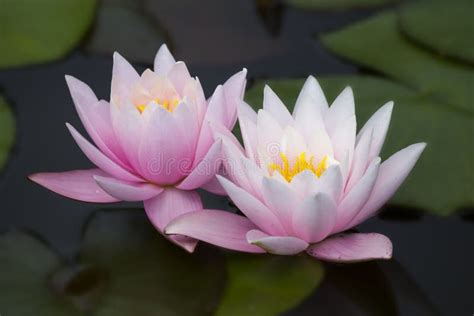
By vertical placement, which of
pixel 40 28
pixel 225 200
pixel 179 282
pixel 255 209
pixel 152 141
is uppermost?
pixel 40 28

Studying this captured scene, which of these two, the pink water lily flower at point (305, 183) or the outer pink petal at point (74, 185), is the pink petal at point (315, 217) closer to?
the pink water lily flower at point (305, 183)

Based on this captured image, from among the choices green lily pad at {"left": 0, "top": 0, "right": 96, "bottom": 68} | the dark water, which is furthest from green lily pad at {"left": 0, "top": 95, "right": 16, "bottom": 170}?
green lily pad at {"left": 0, "top": 0, "right": 96, "bottom": 68}

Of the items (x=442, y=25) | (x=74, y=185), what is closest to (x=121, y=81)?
(x=74, y=185)

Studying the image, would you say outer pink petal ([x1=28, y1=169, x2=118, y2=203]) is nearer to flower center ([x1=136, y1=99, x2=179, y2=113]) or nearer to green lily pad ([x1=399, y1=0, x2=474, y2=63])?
flower center ([x1=136, y1=99, x2=179, y2=113])

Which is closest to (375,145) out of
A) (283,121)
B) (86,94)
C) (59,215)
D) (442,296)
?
(283,121)

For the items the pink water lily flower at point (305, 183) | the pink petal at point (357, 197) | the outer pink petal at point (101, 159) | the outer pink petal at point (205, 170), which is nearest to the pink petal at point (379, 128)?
the pink water lily flower at point (305, 183)

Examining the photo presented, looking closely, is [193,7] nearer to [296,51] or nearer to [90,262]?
[296,51]

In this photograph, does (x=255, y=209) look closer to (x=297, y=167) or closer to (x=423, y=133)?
(x=297, y=167)
